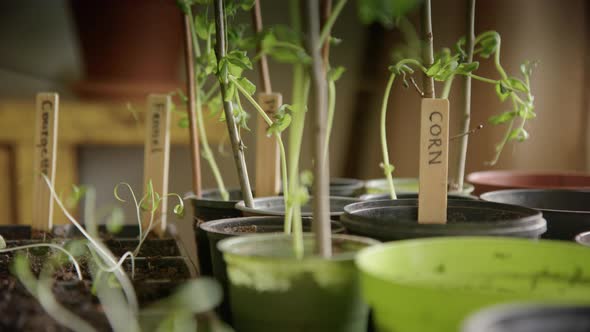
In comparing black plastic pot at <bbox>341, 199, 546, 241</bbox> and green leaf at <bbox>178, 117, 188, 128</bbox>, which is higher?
green leaf at <bbox>178, 117, 188, 128</bbox>

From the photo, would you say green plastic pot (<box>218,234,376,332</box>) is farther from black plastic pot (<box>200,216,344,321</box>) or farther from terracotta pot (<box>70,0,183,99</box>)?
terracotta pot (<box>70,0,183,99</box>)

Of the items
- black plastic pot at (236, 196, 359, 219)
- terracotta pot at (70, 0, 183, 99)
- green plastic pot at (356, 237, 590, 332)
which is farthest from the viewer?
terracotta pot at (70, 0, 183, 99)

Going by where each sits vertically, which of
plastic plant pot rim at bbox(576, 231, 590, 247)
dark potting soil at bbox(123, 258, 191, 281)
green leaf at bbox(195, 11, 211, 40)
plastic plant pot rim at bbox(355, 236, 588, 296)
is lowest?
dark potting soil at bbox(123, 258, 191, 281)

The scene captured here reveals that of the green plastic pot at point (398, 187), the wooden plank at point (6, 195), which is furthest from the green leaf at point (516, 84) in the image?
the wooden plank at point (6, 195)

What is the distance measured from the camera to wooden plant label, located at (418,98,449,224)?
0.78 m

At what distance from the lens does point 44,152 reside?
1138 millimetres

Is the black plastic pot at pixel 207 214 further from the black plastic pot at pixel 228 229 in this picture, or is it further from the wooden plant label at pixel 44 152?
the wooden plant label at pixel 44 152

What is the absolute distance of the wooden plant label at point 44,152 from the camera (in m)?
1.13

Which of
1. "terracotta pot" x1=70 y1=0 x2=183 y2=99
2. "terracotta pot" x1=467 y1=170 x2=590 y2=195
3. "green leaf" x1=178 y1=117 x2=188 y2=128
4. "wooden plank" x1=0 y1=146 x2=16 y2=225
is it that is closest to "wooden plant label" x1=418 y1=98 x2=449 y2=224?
"terracotta pot" x1=467 y1=170 x2=590 y2=195

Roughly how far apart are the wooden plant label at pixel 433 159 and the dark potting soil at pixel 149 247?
1.30 ft

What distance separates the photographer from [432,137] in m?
0.78

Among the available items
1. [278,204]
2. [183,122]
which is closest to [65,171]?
[183,122]

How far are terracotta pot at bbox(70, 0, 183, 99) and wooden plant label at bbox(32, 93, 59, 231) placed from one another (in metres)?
0.78

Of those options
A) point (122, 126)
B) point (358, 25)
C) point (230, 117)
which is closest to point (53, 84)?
point (122, 126)
